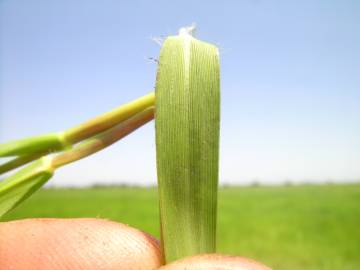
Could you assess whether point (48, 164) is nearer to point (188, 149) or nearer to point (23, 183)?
point (23, 183)

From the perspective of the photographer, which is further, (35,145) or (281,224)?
(281,224)

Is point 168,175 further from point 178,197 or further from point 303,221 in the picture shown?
point 303,221

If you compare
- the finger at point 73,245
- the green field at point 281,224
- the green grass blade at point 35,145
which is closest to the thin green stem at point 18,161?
the green grass blade at point 35,145

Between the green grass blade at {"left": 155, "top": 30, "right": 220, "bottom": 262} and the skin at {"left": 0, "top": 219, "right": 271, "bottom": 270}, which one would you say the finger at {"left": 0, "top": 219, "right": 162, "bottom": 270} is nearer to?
the skin at {"left": 0, "top": 219, "right": 271, "bottom": 270}

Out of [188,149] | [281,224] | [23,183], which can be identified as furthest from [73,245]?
[281,224]

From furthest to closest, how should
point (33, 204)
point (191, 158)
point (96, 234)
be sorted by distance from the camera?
1. point (33, 204)
2. point (96, 234)
3. point (191, 158)

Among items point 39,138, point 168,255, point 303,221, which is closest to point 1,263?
point 39,138

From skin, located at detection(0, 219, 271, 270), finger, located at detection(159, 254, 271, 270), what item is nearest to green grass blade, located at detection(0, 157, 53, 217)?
skin, located at detection(0, 219, 271, 270)

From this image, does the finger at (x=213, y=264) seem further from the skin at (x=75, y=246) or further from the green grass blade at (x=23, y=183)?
Result: the green grass blade at (x=23, y=183)
